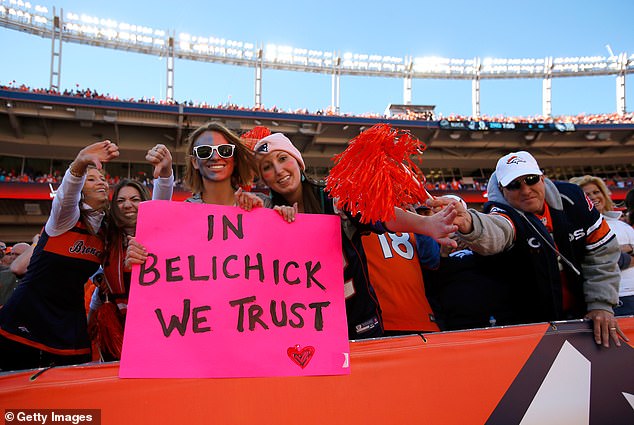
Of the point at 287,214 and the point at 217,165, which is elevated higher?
the point at 217,165

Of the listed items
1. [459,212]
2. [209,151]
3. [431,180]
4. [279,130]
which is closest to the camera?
[459,212]

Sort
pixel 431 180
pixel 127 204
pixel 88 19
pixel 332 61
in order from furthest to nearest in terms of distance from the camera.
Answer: pixel 332 61 < pixel 88 19 < pixel 431 180 < pixel 127 204

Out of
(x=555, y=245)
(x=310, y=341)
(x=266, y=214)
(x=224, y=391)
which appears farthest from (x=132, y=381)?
(x=555, y=245)

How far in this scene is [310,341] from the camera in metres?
1.51

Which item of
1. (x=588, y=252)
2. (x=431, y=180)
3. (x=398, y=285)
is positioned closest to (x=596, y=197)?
(x=588, y=252)

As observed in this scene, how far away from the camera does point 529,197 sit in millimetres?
2057

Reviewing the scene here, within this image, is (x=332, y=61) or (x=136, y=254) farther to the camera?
(x=332, y=61)

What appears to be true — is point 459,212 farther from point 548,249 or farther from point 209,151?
point 209,151

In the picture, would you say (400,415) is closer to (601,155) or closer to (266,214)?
(266,214)

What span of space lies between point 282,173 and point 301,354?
878mm

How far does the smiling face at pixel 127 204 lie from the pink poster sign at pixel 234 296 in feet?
2.52

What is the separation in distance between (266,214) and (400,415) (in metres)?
0.94

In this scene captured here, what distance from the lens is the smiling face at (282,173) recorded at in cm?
196

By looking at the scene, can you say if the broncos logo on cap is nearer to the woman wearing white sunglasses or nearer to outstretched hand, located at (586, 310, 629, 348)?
outstretched hand, located at (586, 310, 629, 348)
